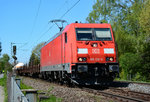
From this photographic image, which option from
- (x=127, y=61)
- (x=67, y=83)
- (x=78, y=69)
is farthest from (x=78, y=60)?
(x=127, y=61)

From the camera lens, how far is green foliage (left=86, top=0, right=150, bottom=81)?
26203mm

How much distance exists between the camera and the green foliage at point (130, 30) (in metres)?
26.2

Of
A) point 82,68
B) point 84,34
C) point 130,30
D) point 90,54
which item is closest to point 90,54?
point 90,54

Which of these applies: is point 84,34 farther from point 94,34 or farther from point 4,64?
point 4,64

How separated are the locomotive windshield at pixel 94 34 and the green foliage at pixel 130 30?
11.3 metres

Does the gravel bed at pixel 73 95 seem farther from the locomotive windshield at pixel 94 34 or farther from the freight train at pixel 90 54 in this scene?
the locomotive windshield at pixel 94 34

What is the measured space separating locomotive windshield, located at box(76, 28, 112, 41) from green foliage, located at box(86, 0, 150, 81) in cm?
1129

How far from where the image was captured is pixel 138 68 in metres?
26.6

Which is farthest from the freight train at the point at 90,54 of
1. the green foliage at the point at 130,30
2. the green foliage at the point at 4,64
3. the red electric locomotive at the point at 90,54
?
the green foliage at the point at 4,64

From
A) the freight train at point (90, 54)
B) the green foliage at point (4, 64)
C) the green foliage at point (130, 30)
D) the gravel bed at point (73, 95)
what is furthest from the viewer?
the green foliage at point (4, 64)

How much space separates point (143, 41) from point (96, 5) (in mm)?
10185

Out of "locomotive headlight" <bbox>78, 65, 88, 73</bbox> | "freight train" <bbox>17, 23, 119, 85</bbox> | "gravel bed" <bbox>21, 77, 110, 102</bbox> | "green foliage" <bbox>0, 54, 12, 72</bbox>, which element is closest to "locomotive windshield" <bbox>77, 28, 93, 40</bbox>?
"freight train" <bbox>17, 23, 119, 85</bbox>

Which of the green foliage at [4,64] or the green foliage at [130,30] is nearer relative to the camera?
the green foliage at [130,30]

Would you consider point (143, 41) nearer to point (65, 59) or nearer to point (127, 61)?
point (127, 61)
